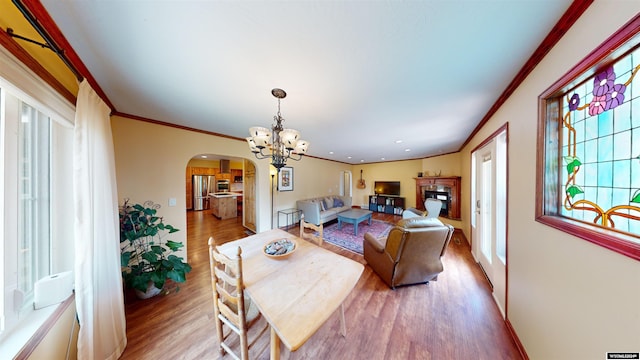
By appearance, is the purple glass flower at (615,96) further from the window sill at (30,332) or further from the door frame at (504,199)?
the window sill at (30,332)

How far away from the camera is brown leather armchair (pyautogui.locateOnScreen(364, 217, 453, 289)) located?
2.02m

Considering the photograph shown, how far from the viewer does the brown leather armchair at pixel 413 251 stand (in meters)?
2.02

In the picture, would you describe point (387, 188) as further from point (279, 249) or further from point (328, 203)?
point (279, 249)

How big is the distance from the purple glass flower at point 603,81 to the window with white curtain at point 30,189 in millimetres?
3015

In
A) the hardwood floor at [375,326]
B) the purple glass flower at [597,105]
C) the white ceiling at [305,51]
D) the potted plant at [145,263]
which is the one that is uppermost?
the white ceiling at [305,51]

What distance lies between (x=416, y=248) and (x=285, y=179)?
3.41 metres

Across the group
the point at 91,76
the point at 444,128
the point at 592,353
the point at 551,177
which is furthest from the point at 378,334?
the point at 91,76

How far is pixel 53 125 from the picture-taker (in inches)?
51.6

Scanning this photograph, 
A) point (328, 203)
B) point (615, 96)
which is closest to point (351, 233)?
point (328, 203)

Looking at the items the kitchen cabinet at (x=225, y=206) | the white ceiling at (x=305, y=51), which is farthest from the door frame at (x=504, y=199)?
the kitchen cabinet at (x=225, y=206)

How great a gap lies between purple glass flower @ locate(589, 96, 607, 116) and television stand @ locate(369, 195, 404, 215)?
5641 mm

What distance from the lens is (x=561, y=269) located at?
1.04 m

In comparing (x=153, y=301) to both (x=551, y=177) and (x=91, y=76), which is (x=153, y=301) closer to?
(x=91, y=76)

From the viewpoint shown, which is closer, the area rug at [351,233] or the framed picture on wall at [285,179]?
the area rug at [351,233]
